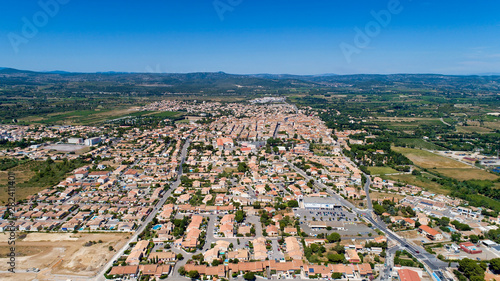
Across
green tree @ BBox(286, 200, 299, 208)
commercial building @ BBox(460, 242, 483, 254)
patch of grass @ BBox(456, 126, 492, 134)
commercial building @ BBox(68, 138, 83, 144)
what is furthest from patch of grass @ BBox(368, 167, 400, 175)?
commercial building @ BBox(68, 138, 83, 144)

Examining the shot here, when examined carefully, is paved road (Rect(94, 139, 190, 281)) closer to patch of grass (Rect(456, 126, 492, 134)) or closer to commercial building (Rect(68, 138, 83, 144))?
commercial building (Rect(68, 138, 83, 144))

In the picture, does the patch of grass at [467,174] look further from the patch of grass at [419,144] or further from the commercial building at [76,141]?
the commercial building at [76,141]

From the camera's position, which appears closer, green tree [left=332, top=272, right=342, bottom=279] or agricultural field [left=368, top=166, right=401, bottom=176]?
green tree [left=332, top=272, right=342, bottom=279]

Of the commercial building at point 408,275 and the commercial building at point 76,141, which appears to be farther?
the commercial building at point 76,141

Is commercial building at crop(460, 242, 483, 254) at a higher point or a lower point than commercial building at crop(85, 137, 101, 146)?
lower

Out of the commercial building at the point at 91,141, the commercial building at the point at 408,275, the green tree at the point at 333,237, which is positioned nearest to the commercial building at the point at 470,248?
the commercial building at the point at 408,275

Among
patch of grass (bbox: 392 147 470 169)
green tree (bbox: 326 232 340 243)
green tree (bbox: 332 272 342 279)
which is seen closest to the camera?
green tree (bbox: 332 272 342 279)

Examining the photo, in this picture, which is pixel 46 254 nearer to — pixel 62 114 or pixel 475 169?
pixel 475 169

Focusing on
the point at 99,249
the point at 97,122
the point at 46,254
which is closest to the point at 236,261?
the point at 99,249

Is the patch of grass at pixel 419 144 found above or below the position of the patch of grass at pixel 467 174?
above

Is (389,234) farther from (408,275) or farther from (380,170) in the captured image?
(380,170)
